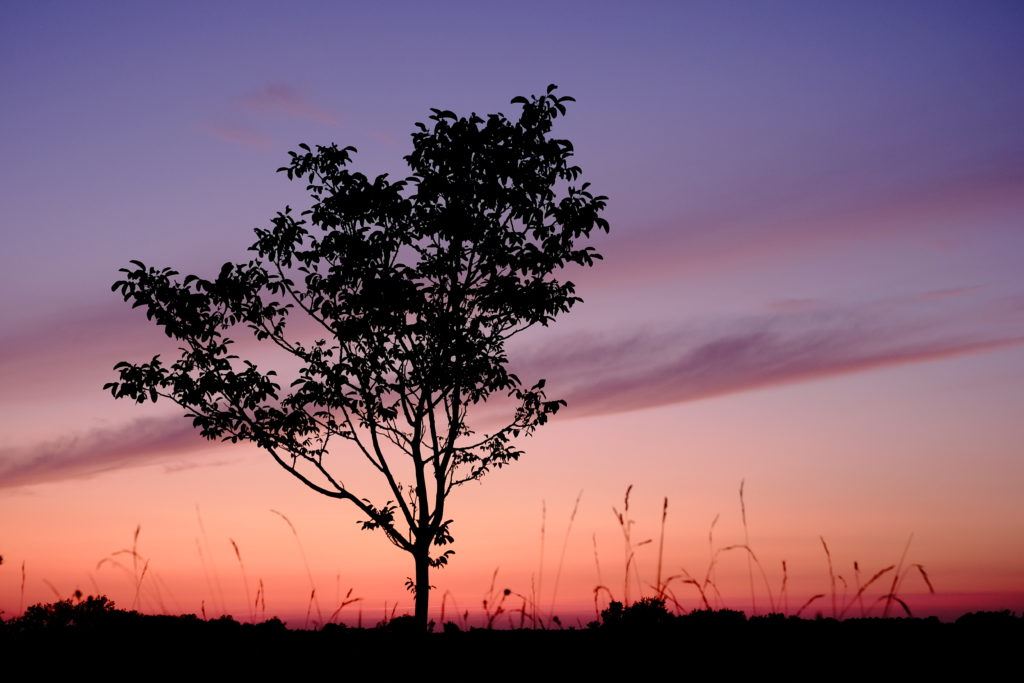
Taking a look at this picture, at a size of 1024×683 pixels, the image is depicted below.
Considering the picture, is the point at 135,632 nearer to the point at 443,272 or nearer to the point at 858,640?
the point at 443,272

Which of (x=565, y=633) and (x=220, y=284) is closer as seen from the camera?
(x=565, y=633)

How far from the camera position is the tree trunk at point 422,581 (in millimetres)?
16141

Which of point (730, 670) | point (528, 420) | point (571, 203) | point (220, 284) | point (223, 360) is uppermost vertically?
point (571, 203)

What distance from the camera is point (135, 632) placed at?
12828 mm

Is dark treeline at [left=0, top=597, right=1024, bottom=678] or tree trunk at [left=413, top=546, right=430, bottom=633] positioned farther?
tree trunk at [left=413, top=546, right=430, bottom=633]

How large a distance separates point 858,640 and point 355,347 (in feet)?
34.4

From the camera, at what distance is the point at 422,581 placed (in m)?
16.4

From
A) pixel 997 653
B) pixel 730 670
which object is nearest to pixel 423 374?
pixel 730 670

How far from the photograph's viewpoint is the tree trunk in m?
16.1

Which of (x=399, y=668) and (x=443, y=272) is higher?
(x=443, y=272)

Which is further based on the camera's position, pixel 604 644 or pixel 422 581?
pixel 422 581

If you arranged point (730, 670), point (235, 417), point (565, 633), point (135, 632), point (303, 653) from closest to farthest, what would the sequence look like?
point (730, 670)
point (303, 653)
point (565, 633)
point (135, 632)
point (235, 417)

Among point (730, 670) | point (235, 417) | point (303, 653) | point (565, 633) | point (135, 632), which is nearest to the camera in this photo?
point (730, 670)

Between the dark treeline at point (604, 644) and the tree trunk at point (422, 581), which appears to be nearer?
the dark treeline at point (604, 644)
